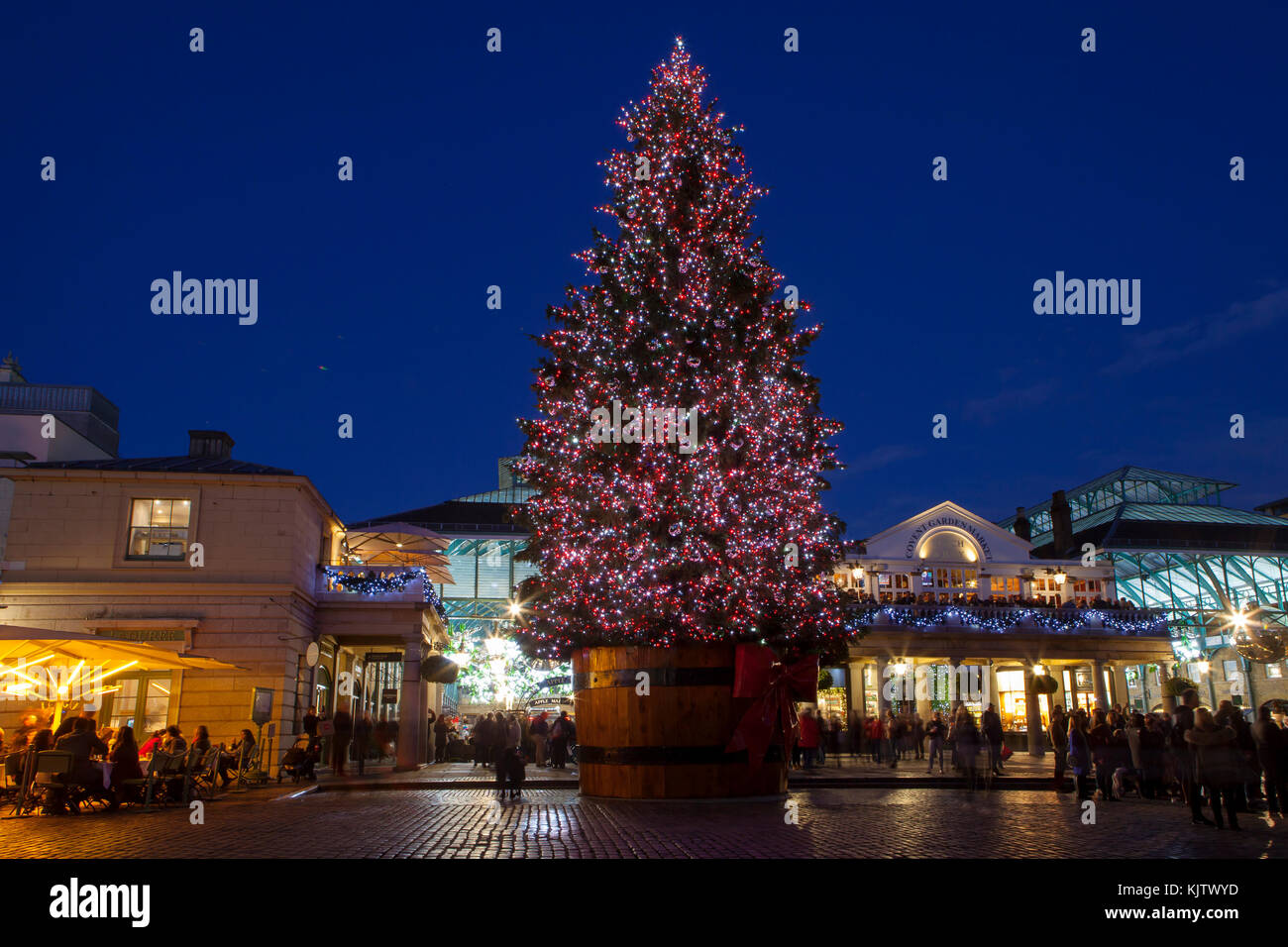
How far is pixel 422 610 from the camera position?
90.7 feet

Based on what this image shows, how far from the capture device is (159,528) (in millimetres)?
23922

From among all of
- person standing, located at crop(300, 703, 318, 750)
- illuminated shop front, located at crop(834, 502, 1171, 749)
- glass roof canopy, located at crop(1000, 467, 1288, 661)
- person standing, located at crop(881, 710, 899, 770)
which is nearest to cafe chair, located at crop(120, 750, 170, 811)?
person standing, located at crop(300, 703, 318, 750)

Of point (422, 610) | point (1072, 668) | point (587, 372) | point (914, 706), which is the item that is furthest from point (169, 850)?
point (1072, 668)

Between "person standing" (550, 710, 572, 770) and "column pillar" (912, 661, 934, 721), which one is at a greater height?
"column pillar" (912, 661, 934, 721)

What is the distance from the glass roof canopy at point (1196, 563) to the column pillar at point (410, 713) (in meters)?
30.8

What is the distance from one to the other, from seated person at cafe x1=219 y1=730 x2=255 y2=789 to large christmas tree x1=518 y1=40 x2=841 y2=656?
6590 mm

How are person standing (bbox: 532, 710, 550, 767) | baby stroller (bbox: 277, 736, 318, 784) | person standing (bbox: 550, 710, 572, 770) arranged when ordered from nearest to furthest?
baby stroller (bbox: 277, 736, 318, 784) → person standing (bbox: 550, 710, 572, 770) → person standing (bbox: 532, 710, 550, 767)

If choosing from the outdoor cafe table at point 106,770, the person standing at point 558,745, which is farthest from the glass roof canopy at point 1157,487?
the outdoor cafe table at point 106,770

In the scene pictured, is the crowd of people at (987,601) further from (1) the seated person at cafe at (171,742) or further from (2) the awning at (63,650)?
(2) the awning at (63,650)

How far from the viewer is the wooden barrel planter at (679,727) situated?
15305mm

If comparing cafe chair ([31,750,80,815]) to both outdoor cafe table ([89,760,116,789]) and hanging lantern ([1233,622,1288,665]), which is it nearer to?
outdoor cafe table ([89,760,116,789])

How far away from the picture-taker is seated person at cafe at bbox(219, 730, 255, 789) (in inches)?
746

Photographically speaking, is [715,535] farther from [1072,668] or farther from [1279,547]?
[1279,547]

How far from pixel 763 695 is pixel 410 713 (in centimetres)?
1514
